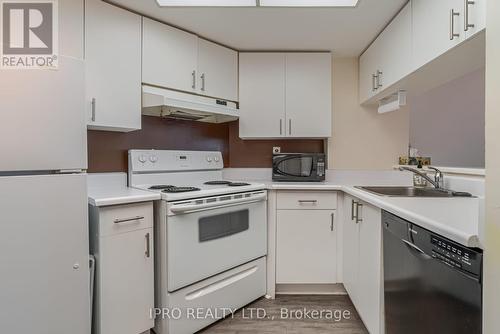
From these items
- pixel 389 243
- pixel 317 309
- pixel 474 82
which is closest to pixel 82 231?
pixel 389 243

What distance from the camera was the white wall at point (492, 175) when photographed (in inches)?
26.5

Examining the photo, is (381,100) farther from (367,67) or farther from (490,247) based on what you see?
(490,247)

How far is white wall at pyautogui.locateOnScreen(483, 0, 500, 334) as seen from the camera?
2.21 ft

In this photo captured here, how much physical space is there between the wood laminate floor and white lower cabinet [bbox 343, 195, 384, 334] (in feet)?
0.48

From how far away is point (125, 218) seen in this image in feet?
5.10

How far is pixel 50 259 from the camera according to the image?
128 cm

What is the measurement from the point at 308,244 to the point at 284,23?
166cm

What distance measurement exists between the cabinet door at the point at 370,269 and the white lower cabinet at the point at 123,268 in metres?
1.24

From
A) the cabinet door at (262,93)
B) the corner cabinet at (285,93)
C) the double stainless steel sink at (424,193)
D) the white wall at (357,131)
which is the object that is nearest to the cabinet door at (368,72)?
the white wall at (357,131)

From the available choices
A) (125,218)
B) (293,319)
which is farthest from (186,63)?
(293,319)

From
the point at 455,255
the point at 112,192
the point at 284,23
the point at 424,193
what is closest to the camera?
the point at 455,255

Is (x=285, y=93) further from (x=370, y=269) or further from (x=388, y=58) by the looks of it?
(x=370, y=269)

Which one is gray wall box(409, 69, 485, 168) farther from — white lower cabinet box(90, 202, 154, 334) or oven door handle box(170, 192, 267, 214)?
white lower cabinet box(90, 202, 154, 334)

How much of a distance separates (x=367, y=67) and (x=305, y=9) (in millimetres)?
913
